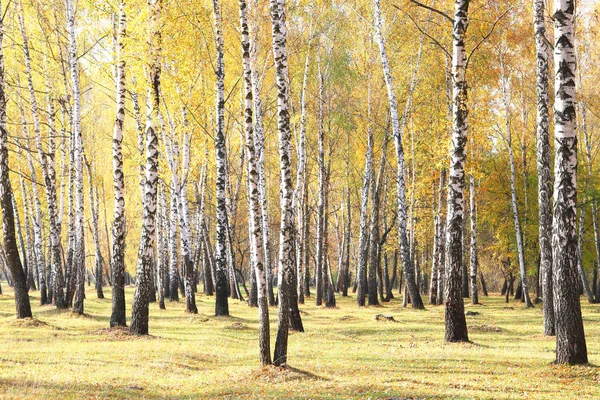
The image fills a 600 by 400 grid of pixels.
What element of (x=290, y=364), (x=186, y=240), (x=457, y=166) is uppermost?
(x=457, y=166)

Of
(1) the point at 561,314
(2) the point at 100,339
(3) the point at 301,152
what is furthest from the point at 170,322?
(1) the point at 561,314

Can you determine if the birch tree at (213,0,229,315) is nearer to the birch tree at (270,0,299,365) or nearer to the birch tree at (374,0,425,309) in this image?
the birch tree at (374,0,425,309)

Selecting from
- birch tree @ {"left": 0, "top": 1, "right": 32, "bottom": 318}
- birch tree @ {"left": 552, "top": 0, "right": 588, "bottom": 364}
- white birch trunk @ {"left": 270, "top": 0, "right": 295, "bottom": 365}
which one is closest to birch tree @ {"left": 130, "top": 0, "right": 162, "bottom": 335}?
birch tree @ {"left": 0, "top": 1, "right": 32, "bottom": 318}

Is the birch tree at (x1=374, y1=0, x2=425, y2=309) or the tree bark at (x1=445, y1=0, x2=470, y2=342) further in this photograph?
the birch tree at (x1=374, y1=0, x2=425, y2=309)

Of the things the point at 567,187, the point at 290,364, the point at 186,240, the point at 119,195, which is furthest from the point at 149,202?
the point at 567,187

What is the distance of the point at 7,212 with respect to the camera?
16.8 meters

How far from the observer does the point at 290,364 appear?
Result: 461 inches

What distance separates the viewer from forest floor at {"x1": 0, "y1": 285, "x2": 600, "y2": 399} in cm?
917

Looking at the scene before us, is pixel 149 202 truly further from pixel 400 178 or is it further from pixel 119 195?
pixel 400 178

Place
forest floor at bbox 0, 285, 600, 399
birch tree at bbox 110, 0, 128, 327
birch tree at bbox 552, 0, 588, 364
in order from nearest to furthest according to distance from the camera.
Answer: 1. forest floor at bbox 0, 285, 600, 399
2. birch tree at bbox 552, 0, 588, 364
3. birch tree at bbox 110, 0, 128, 327

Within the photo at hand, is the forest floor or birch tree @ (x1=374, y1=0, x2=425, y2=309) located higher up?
birch tree @ (x1=374, y1=0, x2=425, y2=309)

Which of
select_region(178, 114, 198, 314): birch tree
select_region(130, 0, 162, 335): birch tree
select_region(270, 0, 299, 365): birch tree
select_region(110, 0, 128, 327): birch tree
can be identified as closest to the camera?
select_region(270, 0, 299, 365): birch tree

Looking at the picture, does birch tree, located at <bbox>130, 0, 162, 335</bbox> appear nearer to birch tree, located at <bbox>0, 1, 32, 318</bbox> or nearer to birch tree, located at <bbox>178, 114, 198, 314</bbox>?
birch tree, located at <bbox>0, 1, 32, 318</bbox>

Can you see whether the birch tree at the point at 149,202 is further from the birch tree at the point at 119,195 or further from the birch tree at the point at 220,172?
the birch tree at the point at 220,172
